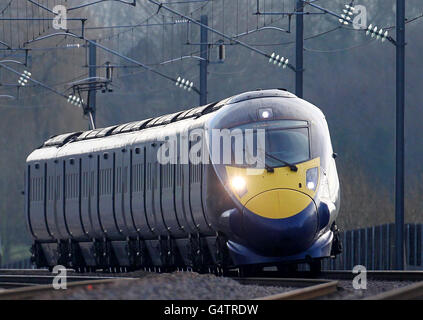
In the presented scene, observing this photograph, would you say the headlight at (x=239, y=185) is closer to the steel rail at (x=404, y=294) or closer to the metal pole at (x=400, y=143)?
the steel rail at (x=404, y=294)

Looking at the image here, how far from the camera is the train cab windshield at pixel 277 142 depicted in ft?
71.1

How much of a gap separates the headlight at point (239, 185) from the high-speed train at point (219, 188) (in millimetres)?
22

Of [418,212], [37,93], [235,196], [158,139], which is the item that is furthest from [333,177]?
[37,93]

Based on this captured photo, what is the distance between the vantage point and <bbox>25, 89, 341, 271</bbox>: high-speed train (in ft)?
70.4

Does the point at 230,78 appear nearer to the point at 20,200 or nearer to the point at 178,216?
the point at 20,200

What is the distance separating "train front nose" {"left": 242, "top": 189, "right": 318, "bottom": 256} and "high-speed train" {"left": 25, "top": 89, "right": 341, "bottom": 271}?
0.02 metres

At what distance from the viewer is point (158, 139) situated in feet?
85.5

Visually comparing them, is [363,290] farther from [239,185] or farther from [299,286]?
[239,185]

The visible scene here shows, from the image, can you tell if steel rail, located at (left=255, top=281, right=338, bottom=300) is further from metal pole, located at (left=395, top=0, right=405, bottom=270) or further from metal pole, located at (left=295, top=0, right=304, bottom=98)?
metal pole, located at (left=295, top=0, right=304, bottom=98)

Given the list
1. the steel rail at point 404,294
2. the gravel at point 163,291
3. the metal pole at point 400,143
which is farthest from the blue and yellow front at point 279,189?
the metal pole at point 400,143

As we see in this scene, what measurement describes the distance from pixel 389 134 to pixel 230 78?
43.6 ft

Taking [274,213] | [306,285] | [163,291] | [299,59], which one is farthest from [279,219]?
[299,59]

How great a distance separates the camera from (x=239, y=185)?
21.6 metres

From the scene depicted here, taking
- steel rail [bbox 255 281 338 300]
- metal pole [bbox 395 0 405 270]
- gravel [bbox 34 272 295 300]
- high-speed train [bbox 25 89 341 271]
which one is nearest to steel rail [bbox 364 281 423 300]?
steel rail [bbox 255 281 338 300]
